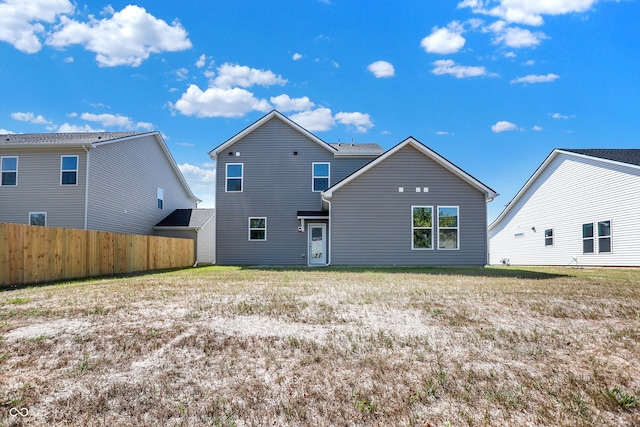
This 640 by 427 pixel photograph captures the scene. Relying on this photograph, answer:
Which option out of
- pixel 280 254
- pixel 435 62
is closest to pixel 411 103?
pixel 435 62

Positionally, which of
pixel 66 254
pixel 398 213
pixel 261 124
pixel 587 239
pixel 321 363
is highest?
pixel 261 124

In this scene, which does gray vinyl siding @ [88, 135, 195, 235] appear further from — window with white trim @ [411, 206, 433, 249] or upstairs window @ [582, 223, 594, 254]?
upstairs window @ [582, 223, 594, 254]

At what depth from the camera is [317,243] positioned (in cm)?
2019

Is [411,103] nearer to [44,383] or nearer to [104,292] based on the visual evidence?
[104,292]

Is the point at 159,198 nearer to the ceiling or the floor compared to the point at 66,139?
nearer to the floor

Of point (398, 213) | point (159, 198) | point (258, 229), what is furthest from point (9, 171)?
point (398, 213)

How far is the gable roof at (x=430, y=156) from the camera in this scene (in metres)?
16.4

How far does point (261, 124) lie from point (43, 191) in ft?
35.3

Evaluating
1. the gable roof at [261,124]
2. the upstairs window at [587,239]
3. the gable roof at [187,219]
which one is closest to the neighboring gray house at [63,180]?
the gable roof at [187,219]

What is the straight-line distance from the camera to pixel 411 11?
13.5 metres

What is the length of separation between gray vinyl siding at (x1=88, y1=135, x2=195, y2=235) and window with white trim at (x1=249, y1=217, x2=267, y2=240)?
22.6 ft

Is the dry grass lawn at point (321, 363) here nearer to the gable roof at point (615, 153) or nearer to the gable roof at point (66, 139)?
the gable roof at point (66, 139)

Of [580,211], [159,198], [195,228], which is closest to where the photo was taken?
[580,211]

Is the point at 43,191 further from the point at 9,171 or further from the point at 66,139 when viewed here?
the point at 66,139
